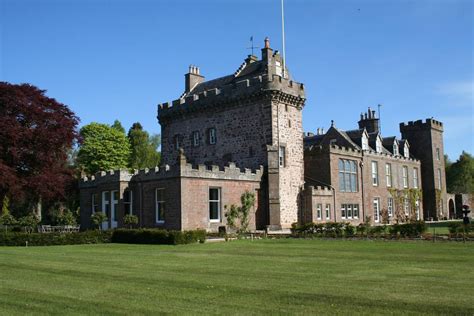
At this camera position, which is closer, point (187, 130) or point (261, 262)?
point (261, 262)

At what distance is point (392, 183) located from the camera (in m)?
48.1

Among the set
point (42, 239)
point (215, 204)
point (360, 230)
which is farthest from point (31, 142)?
point (360, 230)

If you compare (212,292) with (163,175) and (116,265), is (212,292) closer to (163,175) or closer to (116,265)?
(116,265)

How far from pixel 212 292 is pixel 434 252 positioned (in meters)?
10.2

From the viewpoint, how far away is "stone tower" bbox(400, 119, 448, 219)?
53.8 meters

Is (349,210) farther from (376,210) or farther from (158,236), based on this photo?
(158,236)

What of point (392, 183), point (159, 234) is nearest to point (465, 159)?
point (392, 183)

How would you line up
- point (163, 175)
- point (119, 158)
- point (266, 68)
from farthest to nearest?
point (119, 158) → point (266, 68) → point (163, 175)

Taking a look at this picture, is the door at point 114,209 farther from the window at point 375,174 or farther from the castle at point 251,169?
the window at point 375,174

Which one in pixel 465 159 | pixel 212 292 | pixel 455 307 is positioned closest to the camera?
pixel 455 307

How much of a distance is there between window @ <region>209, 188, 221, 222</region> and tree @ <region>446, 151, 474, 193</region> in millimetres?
61908

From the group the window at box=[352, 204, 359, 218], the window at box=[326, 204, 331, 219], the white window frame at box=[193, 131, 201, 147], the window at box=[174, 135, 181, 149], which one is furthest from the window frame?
the window at box=[174, 135, 181, 149]

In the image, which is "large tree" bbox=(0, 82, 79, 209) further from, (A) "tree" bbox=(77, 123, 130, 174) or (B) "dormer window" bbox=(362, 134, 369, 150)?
(B) "dormer window" bbox=(362, 134, 369, 150)

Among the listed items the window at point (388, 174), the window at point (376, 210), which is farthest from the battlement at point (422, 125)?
the window at point (376, 210)
